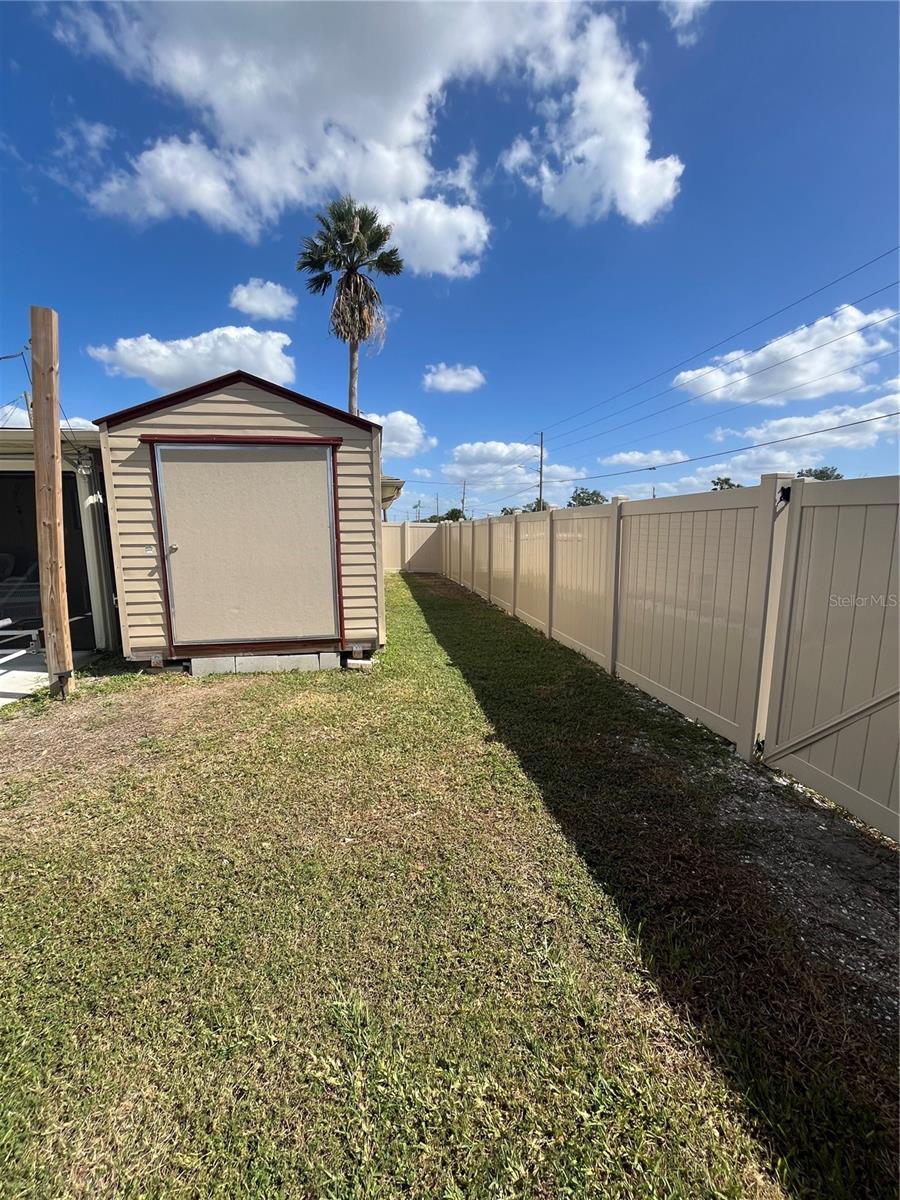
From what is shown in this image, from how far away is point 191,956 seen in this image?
1901 mm

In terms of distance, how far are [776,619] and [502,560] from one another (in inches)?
265

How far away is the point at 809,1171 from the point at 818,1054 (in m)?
0.35

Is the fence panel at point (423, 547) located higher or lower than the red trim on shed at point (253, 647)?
higher

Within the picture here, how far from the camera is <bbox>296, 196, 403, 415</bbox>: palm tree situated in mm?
13375

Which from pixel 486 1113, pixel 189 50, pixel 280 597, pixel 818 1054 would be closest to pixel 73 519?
pixel 280 597

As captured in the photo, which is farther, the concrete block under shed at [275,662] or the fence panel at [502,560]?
the fence panel at [502,560]

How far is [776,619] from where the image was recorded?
316cm

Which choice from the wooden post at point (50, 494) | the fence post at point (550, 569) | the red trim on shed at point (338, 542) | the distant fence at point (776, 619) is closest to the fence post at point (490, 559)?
the fence post at point (550, 569)

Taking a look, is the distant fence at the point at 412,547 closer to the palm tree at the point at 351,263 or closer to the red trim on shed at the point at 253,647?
the palm tree at the point at 351,263

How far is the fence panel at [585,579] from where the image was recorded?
5.42 meters

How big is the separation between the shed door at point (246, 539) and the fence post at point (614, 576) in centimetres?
305

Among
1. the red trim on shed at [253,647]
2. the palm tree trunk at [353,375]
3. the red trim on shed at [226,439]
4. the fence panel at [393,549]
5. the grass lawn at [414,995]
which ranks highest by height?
the palm tree trunk at [353,375]

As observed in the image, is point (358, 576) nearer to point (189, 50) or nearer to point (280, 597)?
point (280, 597)

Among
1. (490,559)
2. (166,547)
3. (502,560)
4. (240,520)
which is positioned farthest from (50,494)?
(490,559)
